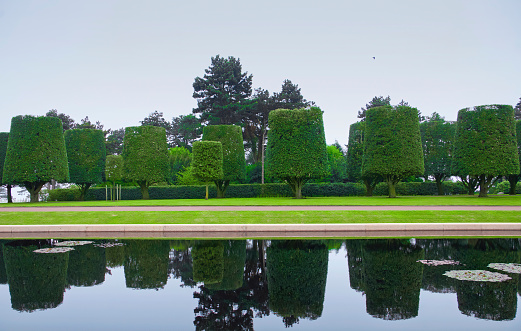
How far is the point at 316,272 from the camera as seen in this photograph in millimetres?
7746

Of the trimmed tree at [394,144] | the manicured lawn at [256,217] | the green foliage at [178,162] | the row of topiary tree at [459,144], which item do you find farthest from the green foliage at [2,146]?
the trimmed tree at [394,144]

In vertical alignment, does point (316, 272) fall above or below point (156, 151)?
below

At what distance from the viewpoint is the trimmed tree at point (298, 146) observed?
1154 inches

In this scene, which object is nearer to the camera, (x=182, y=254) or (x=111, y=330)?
(x=111, y=330)

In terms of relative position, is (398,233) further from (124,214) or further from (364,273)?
(124,214)

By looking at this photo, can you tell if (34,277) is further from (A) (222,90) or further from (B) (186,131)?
(B) (186,131)

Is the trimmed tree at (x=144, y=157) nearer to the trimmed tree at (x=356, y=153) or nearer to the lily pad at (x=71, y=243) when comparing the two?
the trimmed tree at (x=356, y=153)

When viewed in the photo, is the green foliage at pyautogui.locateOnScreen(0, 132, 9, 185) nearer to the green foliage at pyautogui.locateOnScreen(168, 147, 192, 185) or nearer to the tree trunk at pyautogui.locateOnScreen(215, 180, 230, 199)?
the green foliage at pyautogui.locateOnScreen(168, 147, 192, 185)

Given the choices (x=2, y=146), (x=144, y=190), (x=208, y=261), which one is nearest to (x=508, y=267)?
(x=208, y=261)

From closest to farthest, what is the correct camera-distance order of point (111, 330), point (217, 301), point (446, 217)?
point (111, 330) → point (217, 301) → point (446, 217)

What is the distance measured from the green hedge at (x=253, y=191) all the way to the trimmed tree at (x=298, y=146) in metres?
5.17

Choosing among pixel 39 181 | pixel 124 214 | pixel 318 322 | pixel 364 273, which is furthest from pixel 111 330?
pixel 39 181

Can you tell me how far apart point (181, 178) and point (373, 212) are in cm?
2837

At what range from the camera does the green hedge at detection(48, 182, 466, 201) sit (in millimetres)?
35156
